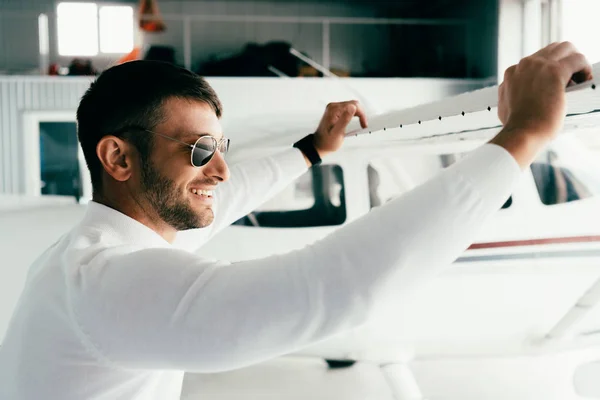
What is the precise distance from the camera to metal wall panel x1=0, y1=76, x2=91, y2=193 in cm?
754

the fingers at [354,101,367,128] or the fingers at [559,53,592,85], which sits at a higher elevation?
the fingers at [559,53,592,85]

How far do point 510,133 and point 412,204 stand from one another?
0.15m

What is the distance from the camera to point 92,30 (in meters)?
8.95

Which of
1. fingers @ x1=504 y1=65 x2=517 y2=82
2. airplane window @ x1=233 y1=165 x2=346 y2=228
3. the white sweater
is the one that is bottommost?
airplane window @ x1=233 y1=165 x2=346 y2=228

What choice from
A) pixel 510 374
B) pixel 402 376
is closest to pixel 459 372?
pixel 510 374

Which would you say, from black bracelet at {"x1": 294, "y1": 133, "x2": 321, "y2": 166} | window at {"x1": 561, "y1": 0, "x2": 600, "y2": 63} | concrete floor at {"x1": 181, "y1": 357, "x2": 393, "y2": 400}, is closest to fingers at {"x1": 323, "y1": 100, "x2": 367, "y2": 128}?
black bracelet at {"x1": 294, "y1": 133, "x2": 321, "y2": 166}

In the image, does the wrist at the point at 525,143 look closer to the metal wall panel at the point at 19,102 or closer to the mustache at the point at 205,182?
the mustache at the point at 205,182

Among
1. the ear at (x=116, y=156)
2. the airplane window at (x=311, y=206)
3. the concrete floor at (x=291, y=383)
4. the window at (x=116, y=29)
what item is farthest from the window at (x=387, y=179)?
the window at (x=116, y=29)

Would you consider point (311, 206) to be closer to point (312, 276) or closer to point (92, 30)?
point (312, 276)

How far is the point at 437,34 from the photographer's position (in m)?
10.5

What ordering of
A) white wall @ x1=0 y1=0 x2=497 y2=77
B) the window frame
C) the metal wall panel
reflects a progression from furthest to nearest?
white wall @ x1=0 y1=0 x2=497 y2=77, the window frame, the metal wall panel

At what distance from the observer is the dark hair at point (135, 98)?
100 centimetres

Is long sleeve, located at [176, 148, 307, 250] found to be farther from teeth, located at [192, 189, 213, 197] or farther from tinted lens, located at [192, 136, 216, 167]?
tinted lens, located at [192, 136, 216, 167]

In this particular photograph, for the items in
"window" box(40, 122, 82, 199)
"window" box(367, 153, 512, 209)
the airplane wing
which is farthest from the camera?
"window" box(40, 122, 82, 199)
